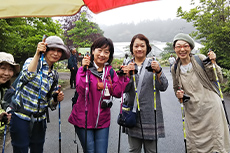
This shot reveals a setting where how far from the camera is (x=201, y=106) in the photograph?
268 cm

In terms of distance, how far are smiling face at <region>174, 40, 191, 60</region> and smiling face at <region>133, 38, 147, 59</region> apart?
1.80ft

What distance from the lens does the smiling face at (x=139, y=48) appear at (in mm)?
2636

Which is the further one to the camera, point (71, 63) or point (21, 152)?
point (71, 63)

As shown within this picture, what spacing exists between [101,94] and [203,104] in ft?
4.96

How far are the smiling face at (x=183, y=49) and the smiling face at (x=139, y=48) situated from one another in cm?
A: 55

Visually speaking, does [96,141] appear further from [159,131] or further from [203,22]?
[203,22]

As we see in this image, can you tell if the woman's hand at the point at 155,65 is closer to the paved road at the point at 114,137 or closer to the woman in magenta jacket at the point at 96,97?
the woman in magenta jacket at the point at 96,97

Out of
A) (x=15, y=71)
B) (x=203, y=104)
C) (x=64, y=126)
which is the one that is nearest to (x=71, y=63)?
(x=64, y=126)

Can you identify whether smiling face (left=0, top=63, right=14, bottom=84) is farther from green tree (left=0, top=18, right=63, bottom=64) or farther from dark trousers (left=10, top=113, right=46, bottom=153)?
green tree (left=0, top=18, right=63, bottom=64)

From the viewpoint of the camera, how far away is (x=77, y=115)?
2.42 m

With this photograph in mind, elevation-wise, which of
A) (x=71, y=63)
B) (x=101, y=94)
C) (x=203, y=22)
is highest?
(x=203, y=22)

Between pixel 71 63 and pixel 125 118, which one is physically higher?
pixel 71 63

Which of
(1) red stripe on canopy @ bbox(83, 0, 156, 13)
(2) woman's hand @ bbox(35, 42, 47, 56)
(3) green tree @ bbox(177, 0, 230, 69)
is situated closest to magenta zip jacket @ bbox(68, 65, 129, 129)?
(2) woman's hand @ bbox(35, 42, 47, 56)

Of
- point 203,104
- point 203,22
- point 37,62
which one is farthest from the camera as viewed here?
point 203,22
